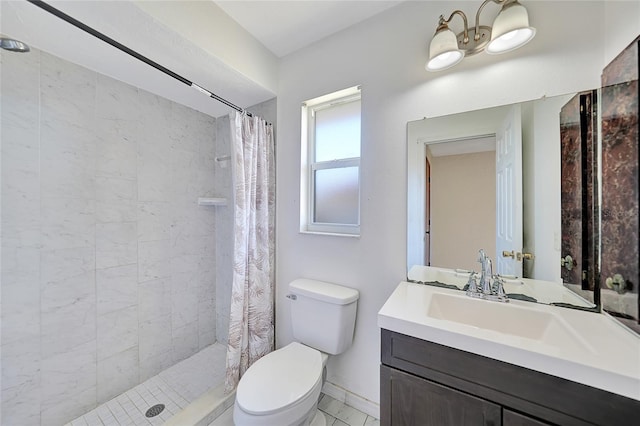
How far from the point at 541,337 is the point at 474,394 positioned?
16.9 inches

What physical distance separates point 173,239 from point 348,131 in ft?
5.59

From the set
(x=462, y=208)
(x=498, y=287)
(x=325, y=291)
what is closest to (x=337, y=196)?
(x=325, y=291)

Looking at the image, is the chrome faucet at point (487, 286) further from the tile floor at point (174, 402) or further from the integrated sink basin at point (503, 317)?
the tile floor at point (174, 402)

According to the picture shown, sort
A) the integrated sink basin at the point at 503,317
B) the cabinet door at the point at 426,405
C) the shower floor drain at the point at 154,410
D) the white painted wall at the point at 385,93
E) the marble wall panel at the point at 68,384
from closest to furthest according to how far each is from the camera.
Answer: the cabinet door at the point at 426,405 → the integrated sink basin at the point at 503,317 → the white painted wall at the point at 385,93 → the marble wall panel at the point at 68,384 → the shower floor drain at the point at 154,410

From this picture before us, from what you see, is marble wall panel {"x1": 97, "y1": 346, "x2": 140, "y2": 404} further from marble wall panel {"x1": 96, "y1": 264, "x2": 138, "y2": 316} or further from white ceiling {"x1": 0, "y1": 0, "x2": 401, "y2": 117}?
white ceiling {"x1": 0, "y1": 0, "x2": 401, "y2": 117}

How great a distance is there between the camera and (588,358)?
662 millimetres

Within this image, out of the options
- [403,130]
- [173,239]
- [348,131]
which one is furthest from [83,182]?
[403,130]

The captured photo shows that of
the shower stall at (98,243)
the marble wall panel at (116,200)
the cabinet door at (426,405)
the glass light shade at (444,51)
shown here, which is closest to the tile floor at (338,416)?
the shower stall at (98,243)

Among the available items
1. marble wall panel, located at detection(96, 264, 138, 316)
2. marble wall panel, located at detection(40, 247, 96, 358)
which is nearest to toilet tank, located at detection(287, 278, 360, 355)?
marble wall panel, located at detection(96, 264, 138, 316)

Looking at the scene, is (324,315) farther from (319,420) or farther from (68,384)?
(68,384)

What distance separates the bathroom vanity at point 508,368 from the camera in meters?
0.64

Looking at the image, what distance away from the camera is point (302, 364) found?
1.30 m

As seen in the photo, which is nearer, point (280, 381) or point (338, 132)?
point (280, 381)

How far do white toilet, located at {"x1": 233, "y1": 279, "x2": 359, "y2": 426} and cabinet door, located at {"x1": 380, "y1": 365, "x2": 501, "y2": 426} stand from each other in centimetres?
40
